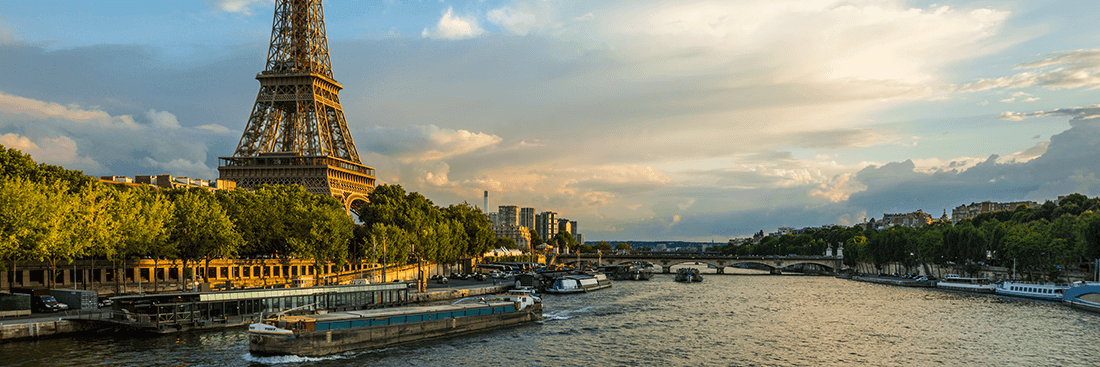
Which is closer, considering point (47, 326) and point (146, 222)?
point (47, 326)

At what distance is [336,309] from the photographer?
215ft

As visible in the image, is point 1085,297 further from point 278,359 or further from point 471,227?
point 471,227

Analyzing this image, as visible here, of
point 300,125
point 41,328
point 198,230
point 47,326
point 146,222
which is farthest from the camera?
point 300,125

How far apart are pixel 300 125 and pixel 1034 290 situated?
379 ft

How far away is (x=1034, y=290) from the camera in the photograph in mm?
97938

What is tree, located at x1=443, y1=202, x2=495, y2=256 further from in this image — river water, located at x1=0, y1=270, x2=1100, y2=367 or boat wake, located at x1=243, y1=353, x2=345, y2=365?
boat wake, located at x1=243, y1=353, x2=345, y2=365

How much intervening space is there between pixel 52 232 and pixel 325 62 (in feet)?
305

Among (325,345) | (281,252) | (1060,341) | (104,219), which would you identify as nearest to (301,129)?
(281,252)

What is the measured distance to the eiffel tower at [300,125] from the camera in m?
127

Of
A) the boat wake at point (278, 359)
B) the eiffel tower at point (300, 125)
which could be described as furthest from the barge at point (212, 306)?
the eiffel tower at point (300, 125)

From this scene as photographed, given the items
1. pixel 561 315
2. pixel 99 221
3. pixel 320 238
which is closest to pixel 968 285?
pixel 561 315

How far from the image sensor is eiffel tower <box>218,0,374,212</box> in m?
127

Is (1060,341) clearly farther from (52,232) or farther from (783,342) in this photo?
(52,232)

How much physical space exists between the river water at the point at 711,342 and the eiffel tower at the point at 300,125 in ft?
212
